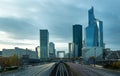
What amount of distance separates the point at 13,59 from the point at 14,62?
5.17 meters

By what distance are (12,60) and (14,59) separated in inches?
84.9

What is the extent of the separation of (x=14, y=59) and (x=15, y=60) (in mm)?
A: 1182

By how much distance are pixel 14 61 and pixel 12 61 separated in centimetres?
106

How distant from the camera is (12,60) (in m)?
150

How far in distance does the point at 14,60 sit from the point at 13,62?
13.3ft

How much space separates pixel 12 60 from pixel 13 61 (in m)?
1.96

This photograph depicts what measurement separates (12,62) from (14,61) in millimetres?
2707

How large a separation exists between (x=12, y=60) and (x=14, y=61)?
1795mm

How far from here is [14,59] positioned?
152500mm

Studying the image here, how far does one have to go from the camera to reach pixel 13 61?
149 m

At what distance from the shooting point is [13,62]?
147 metres

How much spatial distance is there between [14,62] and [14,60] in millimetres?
3740

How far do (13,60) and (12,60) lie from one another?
51 centimetres

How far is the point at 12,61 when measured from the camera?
14875cm
